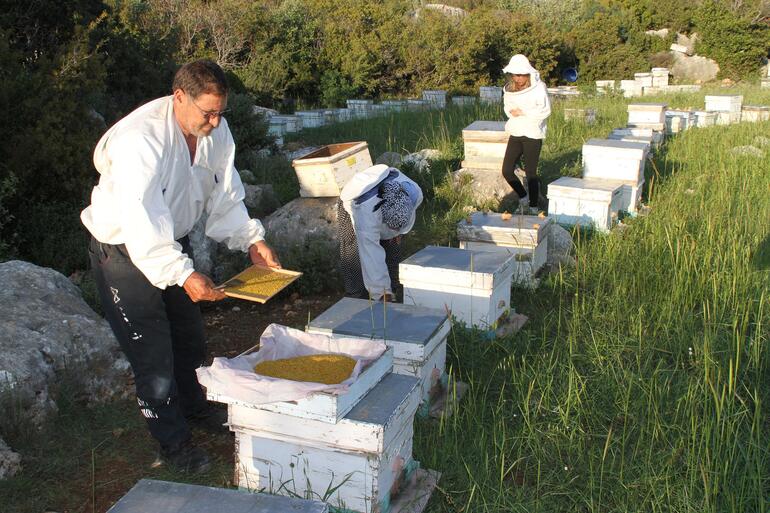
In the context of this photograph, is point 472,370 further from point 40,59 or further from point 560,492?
point 40,59

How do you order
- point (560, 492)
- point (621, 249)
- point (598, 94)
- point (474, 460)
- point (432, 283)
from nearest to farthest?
point (560, 492) → point (474, 460) → point (432, 283) → point (621, 249) → point (598, 94)

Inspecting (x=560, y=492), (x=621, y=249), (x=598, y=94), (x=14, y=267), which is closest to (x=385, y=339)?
(x=560, y=492)

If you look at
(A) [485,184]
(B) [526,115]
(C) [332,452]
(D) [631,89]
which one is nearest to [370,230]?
(C) [332,452]

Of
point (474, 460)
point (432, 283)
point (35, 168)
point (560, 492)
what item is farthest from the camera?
point (35, 168)

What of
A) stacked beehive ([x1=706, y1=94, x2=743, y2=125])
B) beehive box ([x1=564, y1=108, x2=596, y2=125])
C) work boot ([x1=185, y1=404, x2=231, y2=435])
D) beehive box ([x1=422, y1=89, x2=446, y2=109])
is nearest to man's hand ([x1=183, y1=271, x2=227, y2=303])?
work boot ([x1=185, y1=404, x2=231, y2=435])

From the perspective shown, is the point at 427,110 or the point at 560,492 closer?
the point at 560,492

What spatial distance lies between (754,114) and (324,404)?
495 inches

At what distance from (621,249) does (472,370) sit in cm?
214

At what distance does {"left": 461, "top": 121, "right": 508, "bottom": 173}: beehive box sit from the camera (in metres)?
7.49

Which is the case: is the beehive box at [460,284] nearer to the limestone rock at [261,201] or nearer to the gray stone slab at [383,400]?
the gray stone slab at [383,400]

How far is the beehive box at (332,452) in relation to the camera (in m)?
2.36

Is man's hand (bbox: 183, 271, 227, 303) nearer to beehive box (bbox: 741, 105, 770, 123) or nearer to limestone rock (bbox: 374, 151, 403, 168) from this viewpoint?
limestone rock (bbox: 374, 151, 403, 168)

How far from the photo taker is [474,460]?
9.66 ft

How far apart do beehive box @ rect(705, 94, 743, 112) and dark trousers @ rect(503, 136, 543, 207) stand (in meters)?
7.11
